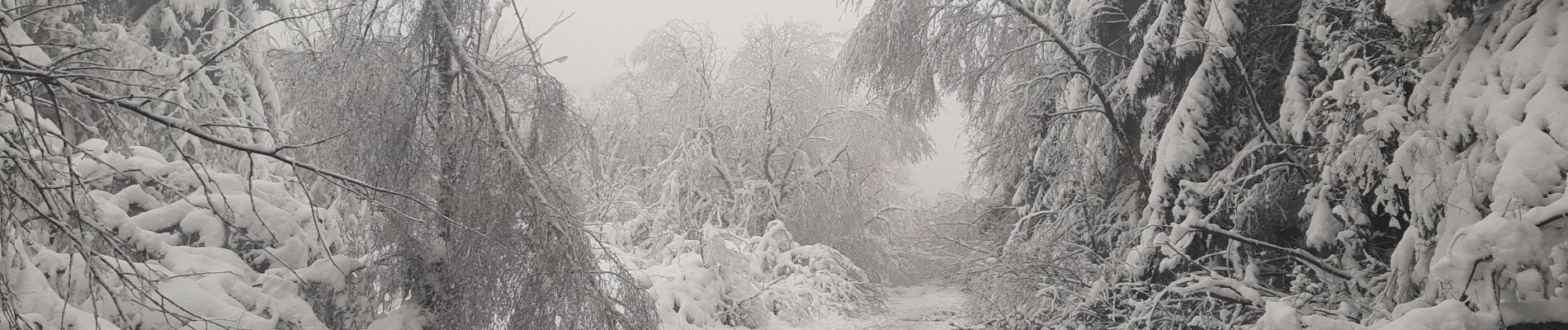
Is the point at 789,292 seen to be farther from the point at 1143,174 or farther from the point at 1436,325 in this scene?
the point at 1436,325

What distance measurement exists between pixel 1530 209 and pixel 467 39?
4222 millimetres

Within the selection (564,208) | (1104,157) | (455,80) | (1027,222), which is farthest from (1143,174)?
(455,80)

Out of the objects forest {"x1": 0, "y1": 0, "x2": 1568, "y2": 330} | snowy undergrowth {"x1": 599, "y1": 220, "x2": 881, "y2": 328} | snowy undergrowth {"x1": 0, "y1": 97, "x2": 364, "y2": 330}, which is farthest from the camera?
snowy undergrowth {"x1": 599, "y1": 220, "x2": 881, "y2": 328}

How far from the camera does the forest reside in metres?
2.10

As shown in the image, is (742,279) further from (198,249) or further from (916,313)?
(198,249)

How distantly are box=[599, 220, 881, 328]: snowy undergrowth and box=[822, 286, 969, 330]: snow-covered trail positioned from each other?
327mm

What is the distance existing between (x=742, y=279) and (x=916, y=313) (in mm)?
2848

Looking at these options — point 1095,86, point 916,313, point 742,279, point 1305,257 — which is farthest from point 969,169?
point 916,313

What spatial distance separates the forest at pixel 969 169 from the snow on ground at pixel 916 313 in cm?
237

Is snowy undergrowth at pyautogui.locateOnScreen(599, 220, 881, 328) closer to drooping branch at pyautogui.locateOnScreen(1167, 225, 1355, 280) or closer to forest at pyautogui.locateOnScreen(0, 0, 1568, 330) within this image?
forest at pyautogui.locateOnScreen(0, 0, 1568, 330)

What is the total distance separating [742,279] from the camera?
30.1 ft

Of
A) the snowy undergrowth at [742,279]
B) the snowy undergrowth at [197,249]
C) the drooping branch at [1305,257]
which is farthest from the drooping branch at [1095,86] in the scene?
the snowy undergrowth at [742,279]

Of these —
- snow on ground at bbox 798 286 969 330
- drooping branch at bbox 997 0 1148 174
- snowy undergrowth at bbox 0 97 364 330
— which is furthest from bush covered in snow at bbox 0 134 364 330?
snow on ground at bbox 798 286 969 330

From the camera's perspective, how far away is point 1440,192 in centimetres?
237
